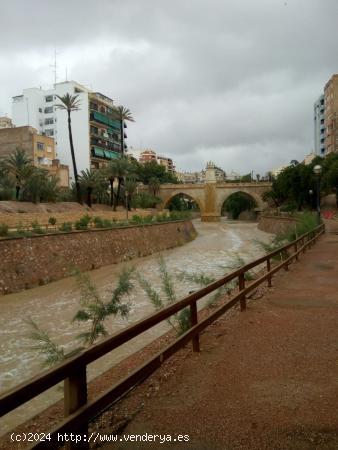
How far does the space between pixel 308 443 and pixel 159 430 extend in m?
1.16

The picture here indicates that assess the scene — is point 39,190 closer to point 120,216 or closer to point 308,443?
point 120,216

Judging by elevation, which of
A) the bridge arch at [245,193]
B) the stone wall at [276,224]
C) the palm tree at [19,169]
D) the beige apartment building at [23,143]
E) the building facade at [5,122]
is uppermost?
the building facade at [5,122]

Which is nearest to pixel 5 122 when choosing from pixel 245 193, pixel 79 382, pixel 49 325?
pixel 245 193

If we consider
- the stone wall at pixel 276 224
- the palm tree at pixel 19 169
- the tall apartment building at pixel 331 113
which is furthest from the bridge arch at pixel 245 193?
the palm tree at pixel 19 169

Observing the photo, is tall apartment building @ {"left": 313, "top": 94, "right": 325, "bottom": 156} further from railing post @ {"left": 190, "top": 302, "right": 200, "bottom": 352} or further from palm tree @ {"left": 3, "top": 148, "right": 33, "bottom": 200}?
railing post @ {"left": 190, "top": 302, "right": 200, "bottom": 352}

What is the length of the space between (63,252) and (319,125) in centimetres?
8938

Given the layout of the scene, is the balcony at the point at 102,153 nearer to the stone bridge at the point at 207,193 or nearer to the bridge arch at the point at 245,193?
the stone bridge at the point at 207,193

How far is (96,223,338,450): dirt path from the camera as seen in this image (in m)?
3.57

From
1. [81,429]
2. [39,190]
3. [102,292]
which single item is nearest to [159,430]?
[81,429]

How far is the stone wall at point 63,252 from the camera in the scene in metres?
18.0

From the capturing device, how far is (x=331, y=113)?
85875mm

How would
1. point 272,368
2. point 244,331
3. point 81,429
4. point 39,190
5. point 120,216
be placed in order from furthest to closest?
1. point 120,216
2. point 39,190
3. point 244,331
4. point 272,368
5. point 81,429

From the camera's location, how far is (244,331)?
693cm

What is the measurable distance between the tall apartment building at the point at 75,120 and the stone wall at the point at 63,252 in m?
47.4
